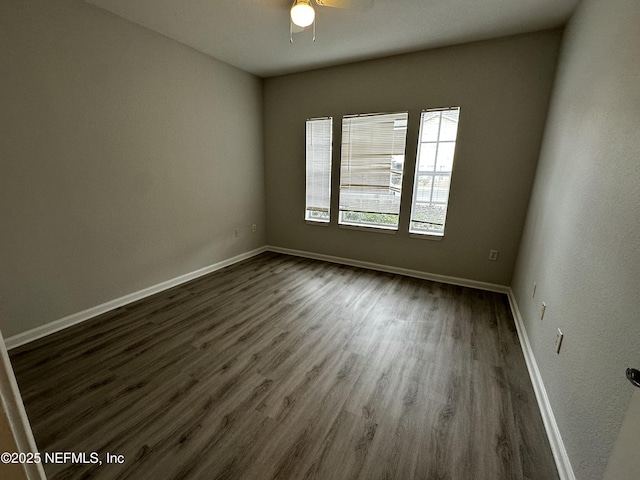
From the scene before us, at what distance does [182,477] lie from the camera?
4.06 ft

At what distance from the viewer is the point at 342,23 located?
2.52 metres

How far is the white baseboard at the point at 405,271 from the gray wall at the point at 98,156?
1420 mm

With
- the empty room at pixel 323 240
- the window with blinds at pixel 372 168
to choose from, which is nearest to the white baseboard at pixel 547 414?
the empty room at pixel 323 240

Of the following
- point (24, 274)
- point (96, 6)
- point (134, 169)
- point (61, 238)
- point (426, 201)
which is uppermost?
point (96, 6)

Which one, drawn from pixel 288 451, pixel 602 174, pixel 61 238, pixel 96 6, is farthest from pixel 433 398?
pixel 96 6

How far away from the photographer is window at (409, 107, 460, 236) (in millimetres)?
3193

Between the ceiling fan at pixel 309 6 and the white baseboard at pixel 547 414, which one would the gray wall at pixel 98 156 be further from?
the white baseboard at pixel 547 414

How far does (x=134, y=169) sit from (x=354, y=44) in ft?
8.58

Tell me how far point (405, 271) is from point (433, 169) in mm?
1348

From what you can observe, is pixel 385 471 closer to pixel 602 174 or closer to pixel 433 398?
pixel 433 398

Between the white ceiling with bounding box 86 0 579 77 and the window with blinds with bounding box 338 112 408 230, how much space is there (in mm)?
785

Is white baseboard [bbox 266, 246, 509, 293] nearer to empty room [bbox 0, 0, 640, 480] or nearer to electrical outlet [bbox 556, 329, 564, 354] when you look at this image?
empty room [bbox 0, 0, 640, 480]

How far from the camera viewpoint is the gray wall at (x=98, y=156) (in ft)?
6.61

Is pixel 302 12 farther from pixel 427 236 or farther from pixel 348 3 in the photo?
pixel 427 236
